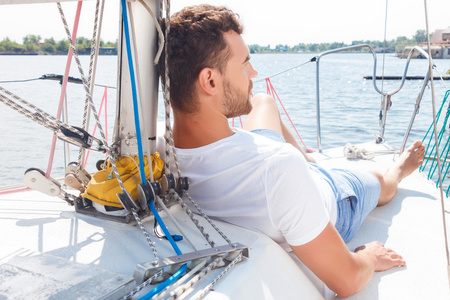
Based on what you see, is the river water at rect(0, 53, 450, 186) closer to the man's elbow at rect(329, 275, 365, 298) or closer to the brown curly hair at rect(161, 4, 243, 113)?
the brown curly hair at rect(161, 4, 243, 113)

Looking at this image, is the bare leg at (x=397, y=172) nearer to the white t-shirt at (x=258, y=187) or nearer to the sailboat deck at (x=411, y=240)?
the sailboat deck at (x=411, y=240)

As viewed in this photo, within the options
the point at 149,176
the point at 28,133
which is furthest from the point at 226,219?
the point at 28,133

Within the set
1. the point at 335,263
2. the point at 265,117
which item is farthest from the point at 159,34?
the point at 265,117

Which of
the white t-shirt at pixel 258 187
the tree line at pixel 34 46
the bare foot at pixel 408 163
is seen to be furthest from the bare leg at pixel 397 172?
the tree line at pixel 34 46

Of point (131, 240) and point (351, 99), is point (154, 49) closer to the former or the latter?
point (131, 240)

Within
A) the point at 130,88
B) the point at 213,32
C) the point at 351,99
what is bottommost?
the point at 351,99

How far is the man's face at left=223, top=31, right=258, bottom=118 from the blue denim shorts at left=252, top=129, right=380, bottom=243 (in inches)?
15.5

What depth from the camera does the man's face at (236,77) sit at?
116 centimetres

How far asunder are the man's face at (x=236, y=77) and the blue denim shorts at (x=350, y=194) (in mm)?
394

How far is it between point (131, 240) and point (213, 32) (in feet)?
1.90

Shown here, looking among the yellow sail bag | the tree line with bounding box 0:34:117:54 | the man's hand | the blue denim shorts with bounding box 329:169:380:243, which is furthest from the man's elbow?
the tree line with bounding box 0:34:117:54

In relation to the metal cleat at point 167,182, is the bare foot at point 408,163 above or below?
below

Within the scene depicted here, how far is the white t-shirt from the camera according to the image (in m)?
1.02

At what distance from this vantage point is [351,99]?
1280 cm
